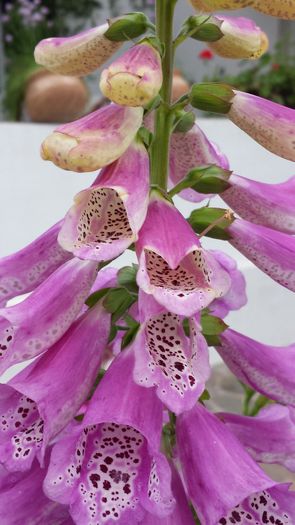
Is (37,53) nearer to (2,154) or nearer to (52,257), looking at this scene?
(52,257)

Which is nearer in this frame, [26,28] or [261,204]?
[261,204]

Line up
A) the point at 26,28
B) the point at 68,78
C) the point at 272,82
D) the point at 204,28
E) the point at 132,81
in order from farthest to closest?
the point at 26,28 < the point at 272,82 < the point at 68,78 < the point at 204,28 < the point at 132,81

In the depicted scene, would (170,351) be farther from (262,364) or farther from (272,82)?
(272,82)

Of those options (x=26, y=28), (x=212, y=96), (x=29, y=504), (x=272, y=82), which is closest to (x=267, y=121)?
(x=212, y=96)

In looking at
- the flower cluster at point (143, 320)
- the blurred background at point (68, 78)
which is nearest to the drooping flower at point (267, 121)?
the flower cluster at point (143, 320)

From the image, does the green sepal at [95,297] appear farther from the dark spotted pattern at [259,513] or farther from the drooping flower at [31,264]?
the dark spotted pattern at [259,513]
